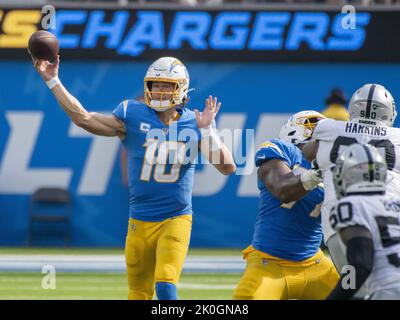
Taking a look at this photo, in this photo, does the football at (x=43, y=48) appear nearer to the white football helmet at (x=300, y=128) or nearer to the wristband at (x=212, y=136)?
the wristband at (x=212, y=136)

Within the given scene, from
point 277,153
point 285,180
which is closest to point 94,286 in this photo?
point 277,153

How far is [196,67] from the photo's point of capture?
1245 centimetres

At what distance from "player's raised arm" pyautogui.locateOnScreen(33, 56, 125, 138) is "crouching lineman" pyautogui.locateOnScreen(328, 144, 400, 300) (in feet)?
7.03

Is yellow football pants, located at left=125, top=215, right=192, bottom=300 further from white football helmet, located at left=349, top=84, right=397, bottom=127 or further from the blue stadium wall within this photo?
the blue stadium wall

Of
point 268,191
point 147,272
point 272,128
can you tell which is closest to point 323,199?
point 268,191

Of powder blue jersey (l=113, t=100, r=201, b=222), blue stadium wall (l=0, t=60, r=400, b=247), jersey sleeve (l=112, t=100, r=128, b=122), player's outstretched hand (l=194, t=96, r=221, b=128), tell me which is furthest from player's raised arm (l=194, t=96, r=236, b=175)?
blue stadium wall (l=0, t=60, r=400, b=247)

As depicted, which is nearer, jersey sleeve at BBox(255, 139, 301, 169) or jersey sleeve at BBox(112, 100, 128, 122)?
jersey sleeve at BBox(255, 139, 301, 169)

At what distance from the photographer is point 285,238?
→ 5.61m

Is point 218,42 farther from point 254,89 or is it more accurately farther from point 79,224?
point 79,224

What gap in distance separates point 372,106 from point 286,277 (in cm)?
103

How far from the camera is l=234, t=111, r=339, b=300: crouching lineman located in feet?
17.7

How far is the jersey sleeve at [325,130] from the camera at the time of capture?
5430 mm

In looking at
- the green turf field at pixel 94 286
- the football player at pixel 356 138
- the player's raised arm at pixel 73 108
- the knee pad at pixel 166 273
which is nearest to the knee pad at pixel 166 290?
the knee pad at pixel 166 273

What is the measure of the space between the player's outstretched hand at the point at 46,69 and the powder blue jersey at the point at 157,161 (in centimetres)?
48
